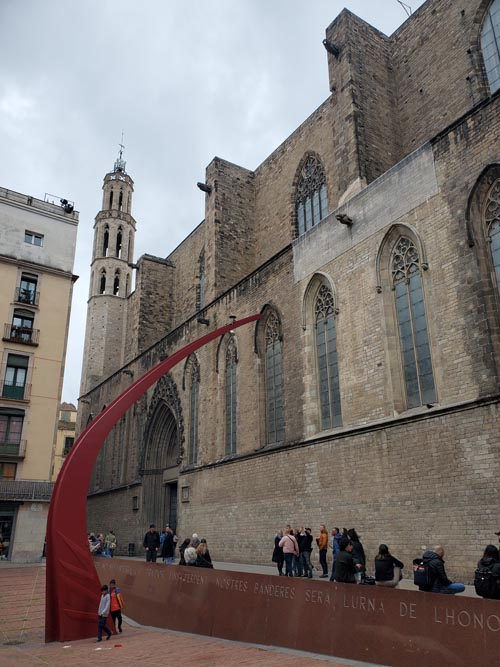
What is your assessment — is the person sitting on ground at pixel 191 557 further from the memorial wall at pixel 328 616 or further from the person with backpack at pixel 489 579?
the person with backpack at pixel 489 579

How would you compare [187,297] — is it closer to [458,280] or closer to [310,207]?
[310,207]

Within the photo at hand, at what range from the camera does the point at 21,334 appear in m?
22.7

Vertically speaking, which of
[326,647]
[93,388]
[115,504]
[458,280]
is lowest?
[326,647]

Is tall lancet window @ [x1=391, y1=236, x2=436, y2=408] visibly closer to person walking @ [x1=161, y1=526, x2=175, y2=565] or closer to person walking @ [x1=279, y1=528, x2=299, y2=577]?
person walking @ [x1=279, y1=528, x2=299, y2=577]

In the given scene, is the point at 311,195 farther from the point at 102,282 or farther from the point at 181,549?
the point at 102,282

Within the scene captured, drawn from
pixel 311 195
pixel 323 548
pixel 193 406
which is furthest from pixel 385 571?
pixel 311 195

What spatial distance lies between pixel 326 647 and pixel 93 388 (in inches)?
1089

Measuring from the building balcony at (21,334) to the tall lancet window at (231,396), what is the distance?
913cm

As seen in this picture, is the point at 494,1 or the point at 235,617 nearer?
the point at 235,617

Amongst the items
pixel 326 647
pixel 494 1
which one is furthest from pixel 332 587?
pixel 494 1

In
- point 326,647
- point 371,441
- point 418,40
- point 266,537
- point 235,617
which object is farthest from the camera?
point 418,40

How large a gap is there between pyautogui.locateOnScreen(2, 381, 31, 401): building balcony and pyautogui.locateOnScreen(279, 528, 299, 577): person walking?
1458 centimetres

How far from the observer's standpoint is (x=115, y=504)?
25312 mm

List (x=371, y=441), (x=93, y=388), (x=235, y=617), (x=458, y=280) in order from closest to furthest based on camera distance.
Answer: (x=235, y=617)
(x=458, y=280)
(x=371, y=441)
(x=93, y=388)
